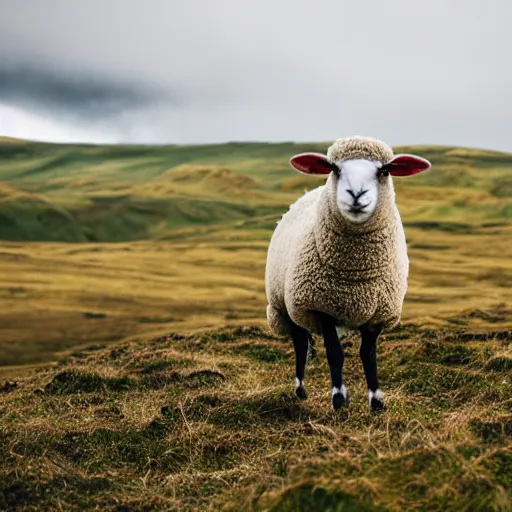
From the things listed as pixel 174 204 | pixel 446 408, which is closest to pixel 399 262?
pixel 446 408

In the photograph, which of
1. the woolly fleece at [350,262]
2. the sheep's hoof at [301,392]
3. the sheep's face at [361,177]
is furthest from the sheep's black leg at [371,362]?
the sheep's face at [361,177]

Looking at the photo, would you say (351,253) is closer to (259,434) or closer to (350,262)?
(350,262)

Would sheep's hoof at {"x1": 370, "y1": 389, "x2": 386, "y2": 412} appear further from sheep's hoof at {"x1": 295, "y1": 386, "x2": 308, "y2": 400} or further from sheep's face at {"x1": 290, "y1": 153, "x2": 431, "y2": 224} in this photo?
sheep's face at {"x1": 290, "y1": 153, "x2": 431, "y2": 224}

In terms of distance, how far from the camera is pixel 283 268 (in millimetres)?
7820

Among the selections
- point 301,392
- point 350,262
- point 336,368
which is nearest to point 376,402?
point 336,368

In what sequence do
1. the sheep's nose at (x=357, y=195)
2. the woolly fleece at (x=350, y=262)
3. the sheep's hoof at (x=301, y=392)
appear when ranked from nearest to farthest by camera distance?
the sheep's nose at (x=357, y=195) < the woolly fleece at (x=350, y=262) < the sheep's hoof at (x=301, y=392)

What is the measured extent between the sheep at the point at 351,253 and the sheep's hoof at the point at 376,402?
10mm

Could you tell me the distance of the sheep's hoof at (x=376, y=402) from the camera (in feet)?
23.1

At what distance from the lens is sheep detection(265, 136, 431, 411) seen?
6.26m

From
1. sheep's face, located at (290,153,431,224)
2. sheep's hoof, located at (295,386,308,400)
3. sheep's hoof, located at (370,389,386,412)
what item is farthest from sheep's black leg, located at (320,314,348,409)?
sheep's face, located at (290,153,431,224)

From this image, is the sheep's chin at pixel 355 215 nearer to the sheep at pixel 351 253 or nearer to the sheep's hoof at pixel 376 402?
the sheep at pixel 351 253

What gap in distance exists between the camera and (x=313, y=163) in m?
6.58

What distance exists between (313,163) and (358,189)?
0.71 m

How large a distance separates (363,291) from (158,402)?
2984 mm
